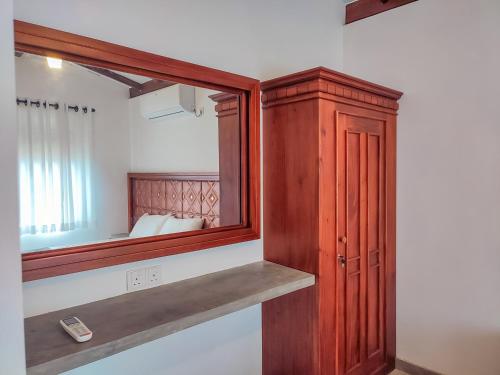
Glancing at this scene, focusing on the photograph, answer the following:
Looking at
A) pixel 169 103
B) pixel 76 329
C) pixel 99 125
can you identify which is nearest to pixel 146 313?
pixel 76 329

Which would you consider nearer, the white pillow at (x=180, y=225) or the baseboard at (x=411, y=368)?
the white pillow at (x=180, y=225)

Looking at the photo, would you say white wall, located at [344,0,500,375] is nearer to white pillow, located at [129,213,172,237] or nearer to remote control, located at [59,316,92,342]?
white pillow, located at [129,213,172,237]

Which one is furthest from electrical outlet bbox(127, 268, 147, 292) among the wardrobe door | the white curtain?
the wardrobe door

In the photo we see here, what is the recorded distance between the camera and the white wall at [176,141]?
160cm

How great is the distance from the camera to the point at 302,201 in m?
1.76

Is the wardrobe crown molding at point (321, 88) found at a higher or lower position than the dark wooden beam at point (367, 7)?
lower

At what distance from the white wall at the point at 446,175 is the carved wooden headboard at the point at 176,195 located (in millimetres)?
1290

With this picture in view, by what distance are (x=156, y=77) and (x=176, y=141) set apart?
0.35m

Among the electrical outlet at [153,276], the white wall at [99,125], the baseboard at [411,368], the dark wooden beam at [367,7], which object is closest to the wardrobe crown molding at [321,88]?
the dark wooden beam at [367,7]

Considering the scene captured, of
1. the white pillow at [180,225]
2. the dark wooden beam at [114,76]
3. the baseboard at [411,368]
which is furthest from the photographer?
the baseboard at [411,368]

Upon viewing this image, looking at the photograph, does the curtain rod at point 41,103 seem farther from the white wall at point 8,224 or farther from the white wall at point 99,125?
the white wall at point 8,224

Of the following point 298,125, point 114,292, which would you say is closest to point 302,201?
point 298,125

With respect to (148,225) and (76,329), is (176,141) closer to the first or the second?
(148,225)

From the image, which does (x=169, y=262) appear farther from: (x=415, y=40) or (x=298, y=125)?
(x=415, y=40)
